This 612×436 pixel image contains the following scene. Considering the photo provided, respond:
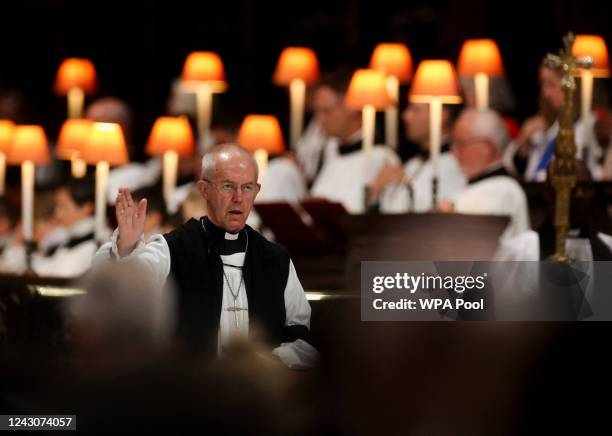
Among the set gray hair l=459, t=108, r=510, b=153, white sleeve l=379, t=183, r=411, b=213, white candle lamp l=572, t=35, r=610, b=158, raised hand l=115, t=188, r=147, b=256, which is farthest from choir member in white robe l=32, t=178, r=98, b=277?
raised hand l=115, t=188, r=147, b=256

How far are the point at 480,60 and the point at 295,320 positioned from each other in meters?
5.73

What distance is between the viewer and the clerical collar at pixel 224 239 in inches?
222

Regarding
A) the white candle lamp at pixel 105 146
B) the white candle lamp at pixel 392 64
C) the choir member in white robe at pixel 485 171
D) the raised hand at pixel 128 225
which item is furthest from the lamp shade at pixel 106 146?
the raised hand at pixel 128 225

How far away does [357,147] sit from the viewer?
11.9 meters

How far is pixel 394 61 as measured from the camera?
475 inches

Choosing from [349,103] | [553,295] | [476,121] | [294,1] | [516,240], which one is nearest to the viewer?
[553,295]

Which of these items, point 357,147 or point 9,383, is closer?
point 9,383

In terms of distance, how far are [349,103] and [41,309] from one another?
4900 millimetres

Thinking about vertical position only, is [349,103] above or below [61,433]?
above

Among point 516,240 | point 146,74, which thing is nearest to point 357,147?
point 516,240

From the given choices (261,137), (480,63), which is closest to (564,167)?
→ (480,63)

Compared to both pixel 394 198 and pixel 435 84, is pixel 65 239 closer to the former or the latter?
pixel 394 198

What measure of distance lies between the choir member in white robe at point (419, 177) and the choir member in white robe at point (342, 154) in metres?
0.16

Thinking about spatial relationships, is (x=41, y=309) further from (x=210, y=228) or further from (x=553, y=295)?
(x=553, y=295)
